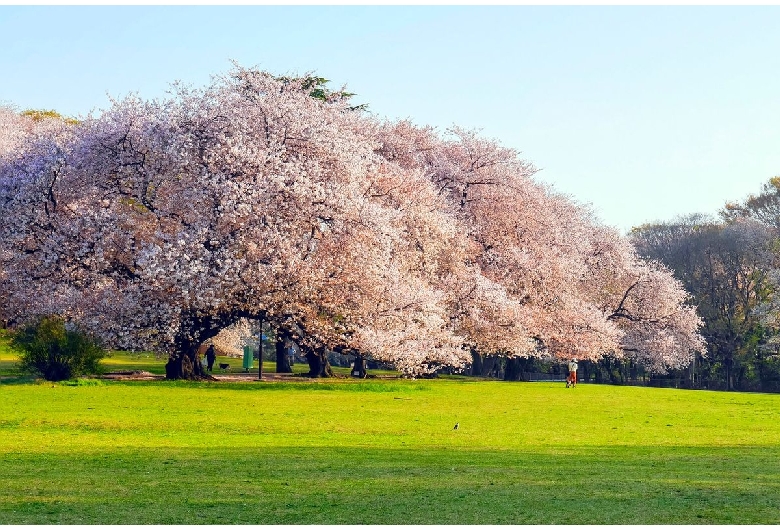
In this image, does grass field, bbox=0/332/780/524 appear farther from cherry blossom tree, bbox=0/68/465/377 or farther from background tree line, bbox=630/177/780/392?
background tree line, bbox=630/177/780/392

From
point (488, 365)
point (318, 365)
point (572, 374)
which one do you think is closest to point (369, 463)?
point (318, 365)

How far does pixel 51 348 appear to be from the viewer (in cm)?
3688

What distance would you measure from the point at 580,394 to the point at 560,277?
15.2 m

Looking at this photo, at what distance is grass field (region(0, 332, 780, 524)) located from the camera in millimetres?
10977

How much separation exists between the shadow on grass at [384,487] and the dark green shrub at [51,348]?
2135 centimetres

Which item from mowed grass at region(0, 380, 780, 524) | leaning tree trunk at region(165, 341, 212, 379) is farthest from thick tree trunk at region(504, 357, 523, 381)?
mowed grass at region(0, 380, 780, 524)

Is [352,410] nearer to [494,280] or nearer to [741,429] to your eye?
[741,429]

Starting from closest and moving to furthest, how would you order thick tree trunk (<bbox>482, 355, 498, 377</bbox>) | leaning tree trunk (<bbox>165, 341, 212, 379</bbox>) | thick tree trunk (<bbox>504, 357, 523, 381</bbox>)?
1. leaning tree trunk (<bbox>165, 341, 212, 379</bbox>)
2. thick tree trunk (<bbox>504, 357, 523, 381</bbox>)
3. thick tree trunk (<bbox>482, 355, 498, 377</bbox>)

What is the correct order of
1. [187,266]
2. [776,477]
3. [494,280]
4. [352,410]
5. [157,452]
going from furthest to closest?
[494,280] → [187,266] → [352,410] → [157,452] → [776,477]

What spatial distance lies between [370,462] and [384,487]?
111 inches

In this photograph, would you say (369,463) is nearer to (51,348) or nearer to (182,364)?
(51,348)

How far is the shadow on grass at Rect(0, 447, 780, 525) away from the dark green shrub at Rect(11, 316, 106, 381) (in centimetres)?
2135

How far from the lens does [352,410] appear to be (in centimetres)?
2756

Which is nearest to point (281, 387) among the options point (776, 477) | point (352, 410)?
point (352, 410)
